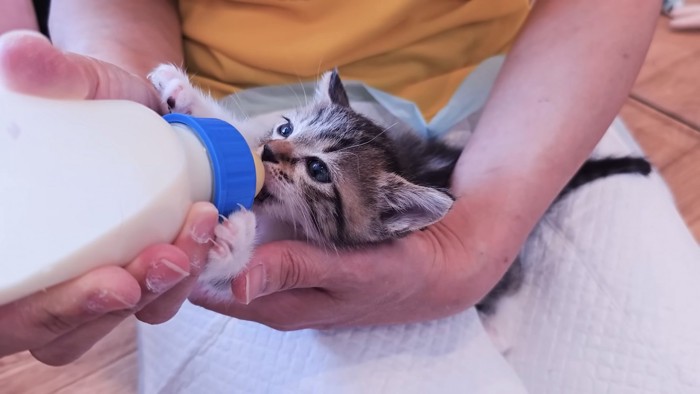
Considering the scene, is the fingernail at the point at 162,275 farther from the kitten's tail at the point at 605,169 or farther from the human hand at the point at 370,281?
the kitten's tail at the point at 605,169

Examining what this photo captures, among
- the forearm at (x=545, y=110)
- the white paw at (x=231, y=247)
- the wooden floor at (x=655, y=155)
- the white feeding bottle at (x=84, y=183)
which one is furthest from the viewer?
the wooden floor at (x=655, y=155)

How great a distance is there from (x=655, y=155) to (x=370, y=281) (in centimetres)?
105

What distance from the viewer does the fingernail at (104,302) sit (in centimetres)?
46

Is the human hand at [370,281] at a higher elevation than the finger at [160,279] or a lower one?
lower

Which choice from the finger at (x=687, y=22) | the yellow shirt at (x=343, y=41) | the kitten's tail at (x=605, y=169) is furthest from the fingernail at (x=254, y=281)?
the finger at (x=687, y=22)

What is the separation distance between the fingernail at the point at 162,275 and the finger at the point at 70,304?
0.02 metres

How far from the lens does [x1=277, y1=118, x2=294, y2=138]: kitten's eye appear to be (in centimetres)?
88

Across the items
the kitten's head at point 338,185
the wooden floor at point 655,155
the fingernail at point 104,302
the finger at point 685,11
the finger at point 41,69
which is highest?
the finger at point 41,69


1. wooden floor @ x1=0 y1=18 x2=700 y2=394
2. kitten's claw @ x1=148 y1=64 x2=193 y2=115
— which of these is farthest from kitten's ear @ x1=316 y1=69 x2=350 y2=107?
wooden floor @ x1=0 y1=18 x2=700 y2=394

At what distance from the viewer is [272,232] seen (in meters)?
0.81

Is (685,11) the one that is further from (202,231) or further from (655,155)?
(202,231)

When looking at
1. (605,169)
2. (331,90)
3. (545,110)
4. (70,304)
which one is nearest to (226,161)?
(70,304)

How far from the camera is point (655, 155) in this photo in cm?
151

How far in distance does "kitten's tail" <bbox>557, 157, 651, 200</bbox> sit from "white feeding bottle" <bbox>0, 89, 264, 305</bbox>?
706mm
